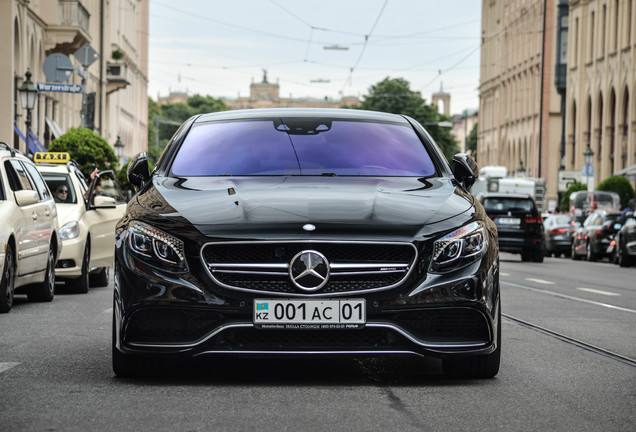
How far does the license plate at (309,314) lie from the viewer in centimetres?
656

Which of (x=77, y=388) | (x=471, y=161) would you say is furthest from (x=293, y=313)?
(x=471, y=161)

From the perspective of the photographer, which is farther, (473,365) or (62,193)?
(62,193)

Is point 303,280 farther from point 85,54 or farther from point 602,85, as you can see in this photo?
point 602,85

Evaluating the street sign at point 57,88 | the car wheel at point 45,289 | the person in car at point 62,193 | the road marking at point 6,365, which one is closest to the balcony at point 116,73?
the street sign at point 57,88

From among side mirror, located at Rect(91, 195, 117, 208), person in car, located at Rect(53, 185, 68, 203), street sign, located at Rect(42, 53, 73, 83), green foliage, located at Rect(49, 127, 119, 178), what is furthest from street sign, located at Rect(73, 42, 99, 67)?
side mirror, located at Rect(91, 195, 117, 208)

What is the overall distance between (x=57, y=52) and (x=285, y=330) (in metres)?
40.7

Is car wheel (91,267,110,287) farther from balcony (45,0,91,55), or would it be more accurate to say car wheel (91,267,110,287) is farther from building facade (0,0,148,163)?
balcony (45,0,91,55)

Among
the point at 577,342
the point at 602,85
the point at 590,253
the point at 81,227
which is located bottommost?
the point at 590,253

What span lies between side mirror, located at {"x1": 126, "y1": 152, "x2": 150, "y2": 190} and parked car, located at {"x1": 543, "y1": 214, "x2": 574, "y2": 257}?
3560 centimetres

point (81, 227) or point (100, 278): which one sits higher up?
point (81, 227)

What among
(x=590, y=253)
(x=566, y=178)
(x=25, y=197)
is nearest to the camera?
(x=25, y=197)

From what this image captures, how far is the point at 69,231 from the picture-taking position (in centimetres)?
1625

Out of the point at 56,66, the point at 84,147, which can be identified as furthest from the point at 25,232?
the point at 84,147

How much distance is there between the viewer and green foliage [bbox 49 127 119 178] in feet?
125
